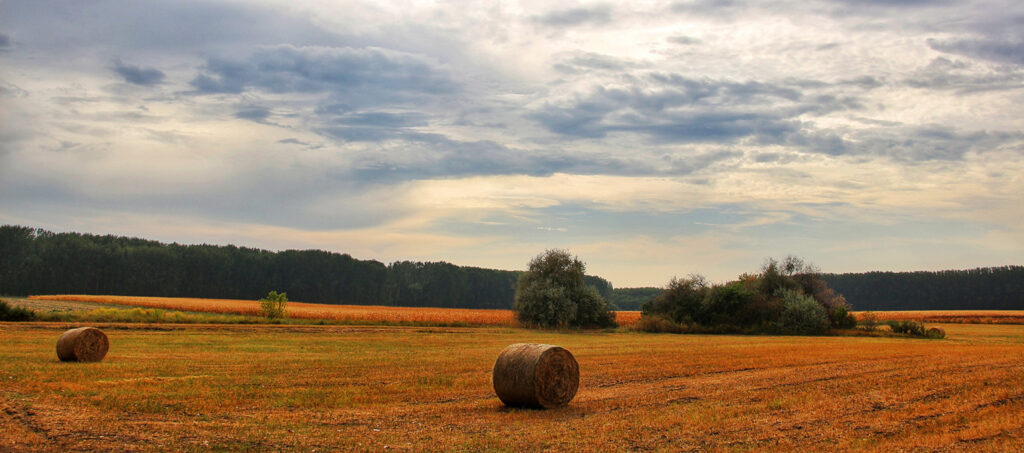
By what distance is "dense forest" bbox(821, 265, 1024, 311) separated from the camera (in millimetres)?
125500

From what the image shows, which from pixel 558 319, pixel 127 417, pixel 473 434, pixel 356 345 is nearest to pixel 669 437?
pixel 473 434

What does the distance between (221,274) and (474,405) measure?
391 feet

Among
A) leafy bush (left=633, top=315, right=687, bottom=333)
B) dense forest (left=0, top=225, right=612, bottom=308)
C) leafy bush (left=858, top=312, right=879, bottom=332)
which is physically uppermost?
dense forest (left=0, top=225, right=612, bottom=308)

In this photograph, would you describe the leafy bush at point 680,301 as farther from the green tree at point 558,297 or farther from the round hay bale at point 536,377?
the round hay bale at point 536,377

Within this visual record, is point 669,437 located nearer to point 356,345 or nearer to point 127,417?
point 127,417

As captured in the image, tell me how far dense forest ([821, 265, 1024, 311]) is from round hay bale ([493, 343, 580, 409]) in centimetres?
12421

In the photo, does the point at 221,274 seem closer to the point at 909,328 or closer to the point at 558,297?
the point at 558,297

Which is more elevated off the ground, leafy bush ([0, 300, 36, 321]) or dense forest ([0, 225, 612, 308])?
dense forest ([0, 225, 612, 308])

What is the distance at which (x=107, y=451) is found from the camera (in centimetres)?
889

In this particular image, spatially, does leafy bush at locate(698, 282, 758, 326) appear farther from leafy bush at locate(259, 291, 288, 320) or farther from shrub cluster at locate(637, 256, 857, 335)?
leafy bush at locate(259, 291, 288, 320)

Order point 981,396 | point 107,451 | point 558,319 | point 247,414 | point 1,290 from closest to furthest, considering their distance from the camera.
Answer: point 107,451 < point 247,414 < point 981,396 < point 558,319 < point 1,290

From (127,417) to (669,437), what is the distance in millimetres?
8815

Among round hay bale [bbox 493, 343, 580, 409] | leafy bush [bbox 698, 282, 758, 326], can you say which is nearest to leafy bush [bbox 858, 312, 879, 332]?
leafy bush [bbox 698, 282, 758, 326]

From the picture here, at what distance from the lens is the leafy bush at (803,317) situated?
52750 millimetres
